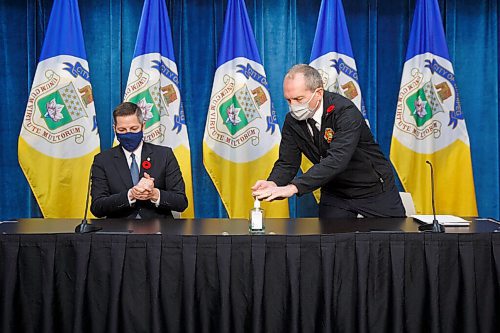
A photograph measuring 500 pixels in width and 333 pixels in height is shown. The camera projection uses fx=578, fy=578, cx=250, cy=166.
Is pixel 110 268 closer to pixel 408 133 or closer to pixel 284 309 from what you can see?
pixel 284 309

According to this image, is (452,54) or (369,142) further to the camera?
(452,54)

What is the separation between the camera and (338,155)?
9.61ft

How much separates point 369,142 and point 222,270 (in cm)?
134

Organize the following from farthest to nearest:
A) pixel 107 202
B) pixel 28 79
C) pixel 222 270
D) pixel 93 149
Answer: pixel 28 79 < pixel 93 149 < pixel 107 202 < pixel 222 270

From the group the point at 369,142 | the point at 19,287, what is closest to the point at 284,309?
the point at 19,287

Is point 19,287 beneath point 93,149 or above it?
beneath

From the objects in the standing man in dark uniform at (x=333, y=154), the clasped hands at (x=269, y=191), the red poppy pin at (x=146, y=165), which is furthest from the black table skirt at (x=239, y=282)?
the red poppy pin at (x=146, y=165)

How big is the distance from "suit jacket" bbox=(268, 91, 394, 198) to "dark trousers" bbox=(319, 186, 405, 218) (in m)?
0.03

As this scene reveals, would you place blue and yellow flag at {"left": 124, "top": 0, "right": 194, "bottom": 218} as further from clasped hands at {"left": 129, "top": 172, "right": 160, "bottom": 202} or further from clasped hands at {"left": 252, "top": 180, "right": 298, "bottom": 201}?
clasped hands at {"left": 252, "top": 180, "right": 298, "bottom": 201}

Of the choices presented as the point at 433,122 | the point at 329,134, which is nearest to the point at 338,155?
the point at 329,134

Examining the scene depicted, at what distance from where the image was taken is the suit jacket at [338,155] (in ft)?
9.55

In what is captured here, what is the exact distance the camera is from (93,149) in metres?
4.34

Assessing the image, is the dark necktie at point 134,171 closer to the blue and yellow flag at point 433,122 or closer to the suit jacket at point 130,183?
the suit jacket at point 130,183

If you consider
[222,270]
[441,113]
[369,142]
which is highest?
[441,113]
